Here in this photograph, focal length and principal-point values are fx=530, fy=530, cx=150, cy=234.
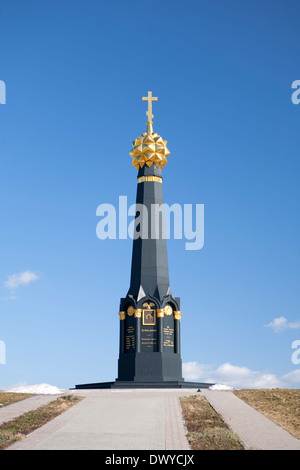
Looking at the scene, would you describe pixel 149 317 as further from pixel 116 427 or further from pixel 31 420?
pixel 116 427

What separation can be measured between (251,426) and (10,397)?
419 inches

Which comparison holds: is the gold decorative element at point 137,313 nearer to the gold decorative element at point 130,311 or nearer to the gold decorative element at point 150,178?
the gold decorative element at point 130,311

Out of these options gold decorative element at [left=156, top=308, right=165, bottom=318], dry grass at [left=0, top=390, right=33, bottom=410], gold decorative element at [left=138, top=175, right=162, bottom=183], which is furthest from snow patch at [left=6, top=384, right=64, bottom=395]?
gold decorative element at [left=138, top=175, right=162, bottom=183]

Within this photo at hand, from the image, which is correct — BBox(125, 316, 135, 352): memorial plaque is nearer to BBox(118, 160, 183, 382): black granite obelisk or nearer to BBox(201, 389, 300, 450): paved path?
BBox(118, 160, 183, 382): black granite obelisk

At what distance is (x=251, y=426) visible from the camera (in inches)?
563

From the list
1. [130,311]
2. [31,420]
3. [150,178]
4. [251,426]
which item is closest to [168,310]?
[130,311]

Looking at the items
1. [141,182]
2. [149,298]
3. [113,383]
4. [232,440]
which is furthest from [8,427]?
[141,182]

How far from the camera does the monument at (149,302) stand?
24594mm

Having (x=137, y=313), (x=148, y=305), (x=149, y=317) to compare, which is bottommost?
(x=149, y=317)

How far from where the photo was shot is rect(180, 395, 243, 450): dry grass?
12.1 meters

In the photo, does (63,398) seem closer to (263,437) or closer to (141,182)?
(263,437)

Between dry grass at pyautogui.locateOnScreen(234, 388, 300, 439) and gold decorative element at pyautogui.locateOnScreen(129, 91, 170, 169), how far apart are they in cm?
1233

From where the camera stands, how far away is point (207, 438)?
1265cm
